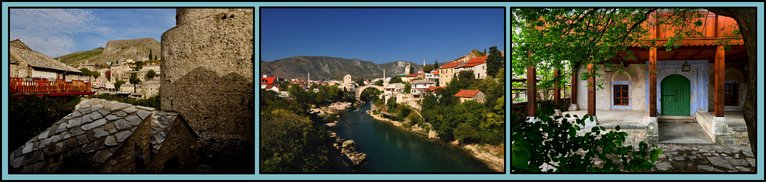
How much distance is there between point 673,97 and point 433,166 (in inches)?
337

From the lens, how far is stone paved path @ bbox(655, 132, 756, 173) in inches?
197

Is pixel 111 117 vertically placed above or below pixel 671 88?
below

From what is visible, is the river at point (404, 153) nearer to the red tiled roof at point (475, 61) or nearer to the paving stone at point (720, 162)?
the red tiled roof at point (475, 61)

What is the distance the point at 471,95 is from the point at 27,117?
3.20 m

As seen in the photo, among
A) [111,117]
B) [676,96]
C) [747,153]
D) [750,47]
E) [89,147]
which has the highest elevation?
[750,47]

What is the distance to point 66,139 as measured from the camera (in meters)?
2.68

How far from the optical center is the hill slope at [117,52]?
2.88m

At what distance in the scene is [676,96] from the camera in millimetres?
8469

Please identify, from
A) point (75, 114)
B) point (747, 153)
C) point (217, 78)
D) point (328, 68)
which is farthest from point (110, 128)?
point (747, 153)

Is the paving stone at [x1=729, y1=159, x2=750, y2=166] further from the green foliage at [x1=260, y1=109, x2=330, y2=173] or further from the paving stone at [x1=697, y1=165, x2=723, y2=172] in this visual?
the green foliage at [x1=260, y1=109, x2=330, y2=173]

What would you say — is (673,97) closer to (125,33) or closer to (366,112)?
(366,112)

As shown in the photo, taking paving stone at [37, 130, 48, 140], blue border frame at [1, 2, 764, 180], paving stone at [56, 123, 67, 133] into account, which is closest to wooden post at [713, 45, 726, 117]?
blue border frame at [1, 2, 764, 180]

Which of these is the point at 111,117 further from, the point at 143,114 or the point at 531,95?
Answer: the point at 531,95

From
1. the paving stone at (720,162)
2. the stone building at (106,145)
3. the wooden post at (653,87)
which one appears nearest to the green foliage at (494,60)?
the stone building at (106,145)
